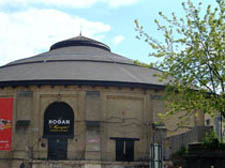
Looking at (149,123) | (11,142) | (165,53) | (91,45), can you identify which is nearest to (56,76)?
(11,142)

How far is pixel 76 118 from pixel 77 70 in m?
4.71

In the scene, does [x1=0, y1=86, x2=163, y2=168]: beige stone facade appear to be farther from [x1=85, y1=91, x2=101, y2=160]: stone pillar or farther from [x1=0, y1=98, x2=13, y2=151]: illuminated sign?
[x1=0, y1=98, x2=13, y2=151]: illuminated sign

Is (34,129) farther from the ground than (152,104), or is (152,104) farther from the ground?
(152,104)

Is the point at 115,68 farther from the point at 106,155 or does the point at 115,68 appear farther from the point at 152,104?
the point at 106,155

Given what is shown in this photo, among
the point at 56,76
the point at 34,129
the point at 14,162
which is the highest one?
the point at 56,76

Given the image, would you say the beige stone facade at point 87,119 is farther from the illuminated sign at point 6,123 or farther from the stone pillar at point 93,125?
the illuminated sign at point 6,123

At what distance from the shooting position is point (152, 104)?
31.8m

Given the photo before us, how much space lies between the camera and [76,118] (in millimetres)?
30359

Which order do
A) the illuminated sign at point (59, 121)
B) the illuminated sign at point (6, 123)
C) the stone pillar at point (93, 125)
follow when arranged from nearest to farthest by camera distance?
the stone pillar at point (93, 125), the illuminated sign at point (59, 121), the illuminated sign at point (6, 123)

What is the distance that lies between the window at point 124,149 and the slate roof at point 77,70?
15.6ft

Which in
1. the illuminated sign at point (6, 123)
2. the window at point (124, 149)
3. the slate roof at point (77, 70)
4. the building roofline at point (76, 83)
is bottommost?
the window at point (124, 149)

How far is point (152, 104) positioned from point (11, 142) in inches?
484

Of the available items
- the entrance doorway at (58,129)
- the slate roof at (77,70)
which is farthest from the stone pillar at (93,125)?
the entrance doorway at (58,129)

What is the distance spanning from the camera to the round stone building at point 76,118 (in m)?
29.9
